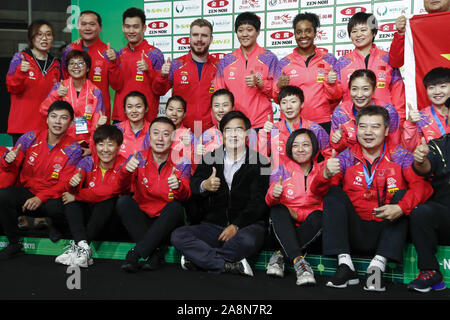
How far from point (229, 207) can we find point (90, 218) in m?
1.11

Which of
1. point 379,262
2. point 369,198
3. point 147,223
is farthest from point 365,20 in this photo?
point 147,223

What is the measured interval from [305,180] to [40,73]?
3.02 metres

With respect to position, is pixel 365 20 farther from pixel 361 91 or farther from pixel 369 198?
pixel 369 198

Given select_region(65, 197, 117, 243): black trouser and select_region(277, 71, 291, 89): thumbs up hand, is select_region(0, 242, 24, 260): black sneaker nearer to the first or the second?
select_region(65, 197, 117, 243): black trouser

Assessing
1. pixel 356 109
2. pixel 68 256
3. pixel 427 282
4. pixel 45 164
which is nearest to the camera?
pixel 427 282

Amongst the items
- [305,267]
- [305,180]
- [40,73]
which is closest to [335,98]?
[305,180]

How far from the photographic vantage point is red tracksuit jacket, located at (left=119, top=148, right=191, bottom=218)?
3486 millimetres

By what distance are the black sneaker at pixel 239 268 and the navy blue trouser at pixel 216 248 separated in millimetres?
25

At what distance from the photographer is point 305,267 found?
2.87 meters

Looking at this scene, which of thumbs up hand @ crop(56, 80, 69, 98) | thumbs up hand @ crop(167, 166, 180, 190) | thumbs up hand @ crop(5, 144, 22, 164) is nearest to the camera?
thumbs up hand @ crop(167, 166, 180, 190)

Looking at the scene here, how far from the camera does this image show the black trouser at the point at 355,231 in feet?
9.12

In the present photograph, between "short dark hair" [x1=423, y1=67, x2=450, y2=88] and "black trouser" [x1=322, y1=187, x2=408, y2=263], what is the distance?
0.97 metres

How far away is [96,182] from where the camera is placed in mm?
3621

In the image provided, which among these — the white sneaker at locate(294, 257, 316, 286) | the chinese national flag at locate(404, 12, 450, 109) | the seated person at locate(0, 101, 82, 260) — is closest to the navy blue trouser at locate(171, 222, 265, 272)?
the white sneaker at locate(294, 257, 316, 286)
